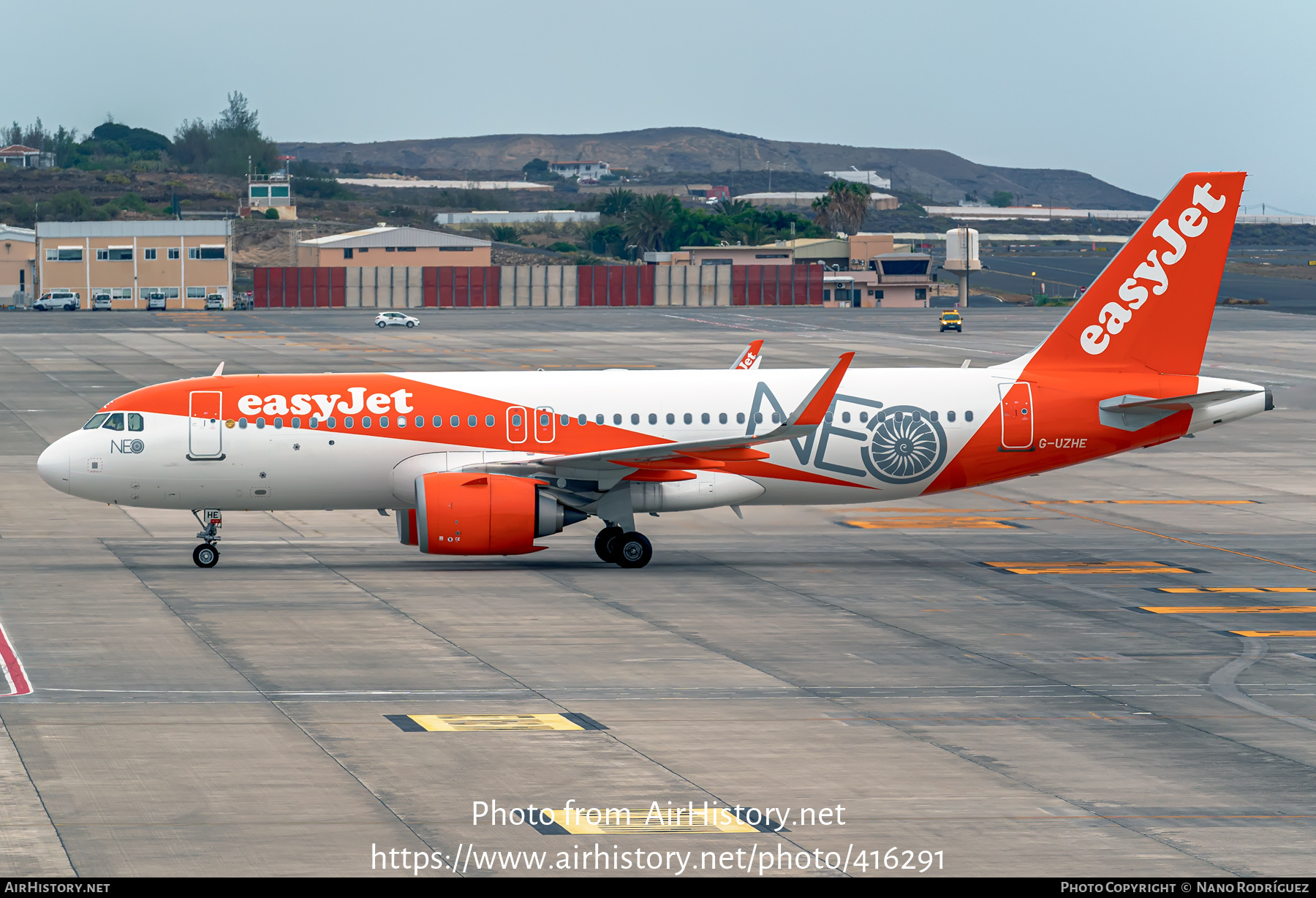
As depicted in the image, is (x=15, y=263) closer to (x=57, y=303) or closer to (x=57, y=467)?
(x=57, y=303)

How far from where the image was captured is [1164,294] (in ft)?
130

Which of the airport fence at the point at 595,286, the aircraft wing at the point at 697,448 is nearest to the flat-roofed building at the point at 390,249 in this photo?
the airport fence at the point at 595,286

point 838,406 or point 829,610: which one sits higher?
point 838,406

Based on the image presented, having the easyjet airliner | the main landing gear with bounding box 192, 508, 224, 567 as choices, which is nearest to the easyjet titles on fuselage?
the easyjet airliner

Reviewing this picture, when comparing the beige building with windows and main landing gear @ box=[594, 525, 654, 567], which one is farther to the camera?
the beige building with windows

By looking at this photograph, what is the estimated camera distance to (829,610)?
33.2 m

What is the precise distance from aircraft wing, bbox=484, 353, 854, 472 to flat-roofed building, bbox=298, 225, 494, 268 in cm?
16223

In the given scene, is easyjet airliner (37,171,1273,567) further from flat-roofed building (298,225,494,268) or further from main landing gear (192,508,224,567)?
flat-roofed building (298,225,494,268)

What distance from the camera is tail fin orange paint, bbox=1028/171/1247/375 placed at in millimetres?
39500

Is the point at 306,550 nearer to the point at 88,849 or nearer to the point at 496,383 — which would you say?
the point at 496,383

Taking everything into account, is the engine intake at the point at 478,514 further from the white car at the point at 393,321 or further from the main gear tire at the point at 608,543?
the white car at the point at 393,321

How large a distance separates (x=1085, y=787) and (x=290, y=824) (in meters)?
9.99

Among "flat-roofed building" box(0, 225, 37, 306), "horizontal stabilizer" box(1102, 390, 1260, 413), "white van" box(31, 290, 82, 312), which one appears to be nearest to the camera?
"horizontal stabilizer" box(1102, 390, 1260, 413)
